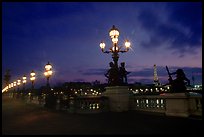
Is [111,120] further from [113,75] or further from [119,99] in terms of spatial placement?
[113,75]

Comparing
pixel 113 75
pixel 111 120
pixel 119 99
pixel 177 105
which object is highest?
pixel 113 75

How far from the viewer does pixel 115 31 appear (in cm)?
1683

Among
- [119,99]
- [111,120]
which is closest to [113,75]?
[119,99]

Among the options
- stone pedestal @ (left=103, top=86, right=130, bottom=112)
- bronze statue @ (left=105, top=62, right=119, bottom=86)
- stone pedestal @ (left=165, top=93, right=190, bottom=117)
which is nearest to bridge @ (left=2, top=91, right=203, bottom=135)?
stone pedestal @ (left=165, top=93, right=190, bottom=117)

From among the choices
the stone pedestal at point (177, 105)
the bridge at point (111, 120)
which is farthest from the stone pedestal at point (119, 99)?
the stone pedestal at point (177, 105)

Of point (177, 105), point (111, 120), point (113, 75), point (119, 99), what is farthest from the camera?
point (113, 75)

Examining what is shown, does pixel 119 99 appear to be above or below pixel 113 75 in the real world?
below

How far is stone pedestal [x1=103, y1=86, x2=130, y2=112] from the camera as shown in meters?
16.2

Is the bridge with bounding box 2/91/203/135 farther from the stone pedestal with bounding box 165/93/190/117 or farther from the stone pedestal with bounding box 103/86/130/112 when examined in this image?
the stone pedestal with bounding box 103/86/130/112

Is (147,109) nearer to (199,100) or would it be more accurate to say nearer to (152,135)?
(199,100)

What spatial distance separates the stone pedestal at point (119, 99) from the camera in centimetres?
1620

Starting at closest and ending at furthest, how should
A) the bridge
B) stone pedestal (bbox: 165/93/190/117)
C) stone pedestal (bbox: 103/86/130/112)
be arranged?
the bridge
stone pedestal (bbox: 165/93/190/117)
stone pedestal (bbox: 103/86/130/112)

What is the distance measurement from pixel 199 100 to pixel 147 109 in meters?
4.54

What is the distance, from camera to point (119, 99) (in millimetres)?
16250
